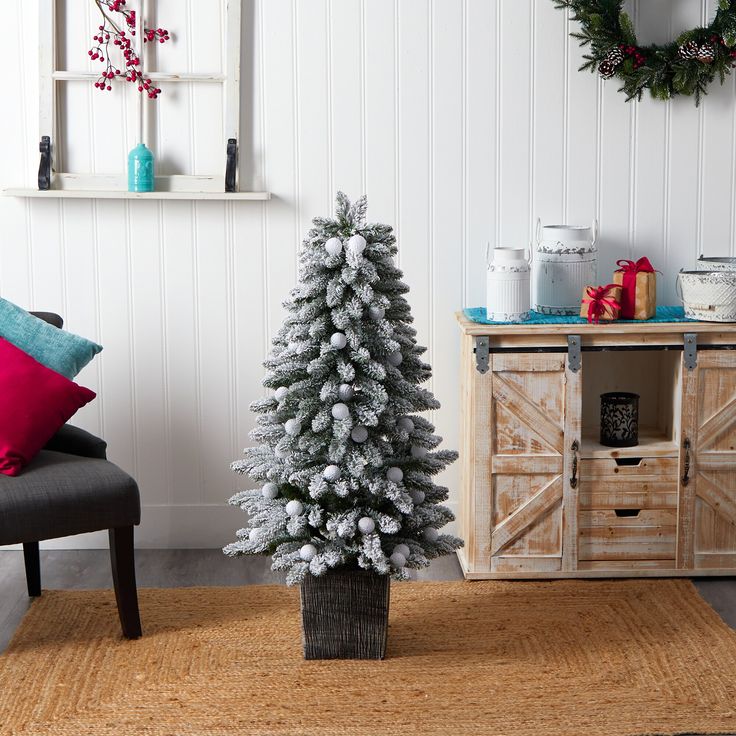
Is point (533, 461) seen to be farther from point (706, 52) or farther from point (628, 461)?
point (706, 52)

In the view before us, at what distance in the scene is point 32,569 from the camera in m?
3.01

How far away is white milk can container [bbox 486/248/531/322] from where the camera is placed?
3.10 meters

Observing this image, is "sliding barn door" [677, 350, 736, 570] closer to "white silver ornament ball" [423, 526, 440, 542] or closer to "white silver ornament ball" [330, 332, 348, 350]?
"white silver ornament ball" [423, 526, 440, 542]

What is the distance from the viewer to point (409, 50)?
10.8 ft

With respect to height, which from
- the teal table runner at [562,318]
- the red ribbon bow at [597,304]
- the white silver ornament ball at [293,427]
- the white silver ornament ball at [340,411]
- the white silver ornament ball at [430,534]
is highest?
the red ribbon bow at [597,304]

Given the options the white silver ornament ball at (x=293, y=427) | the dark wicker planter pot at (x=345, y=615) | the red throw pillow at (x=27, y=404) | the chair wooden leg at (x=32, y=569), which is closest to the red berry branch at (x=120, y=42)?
the red throw pillow at (x=27, y=404)

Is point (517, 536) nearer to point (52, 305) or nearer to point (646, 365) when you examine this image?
point (646, 365)

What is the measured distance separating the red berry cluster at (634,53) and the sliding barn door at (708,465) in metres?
0.93

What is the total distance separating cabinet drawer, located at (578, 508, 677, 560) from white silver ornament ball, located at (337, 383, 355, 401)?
103cm

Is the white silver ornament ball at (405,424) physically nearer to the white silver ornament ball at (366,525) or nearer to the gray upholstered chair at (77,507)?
the white silver ornament ball at (366,525)

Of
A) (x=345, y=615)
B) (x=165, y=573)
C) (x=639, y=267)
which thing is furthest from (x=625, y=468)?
(x=165, y=573)

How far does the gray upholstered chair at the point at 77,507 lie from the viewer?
2549mm

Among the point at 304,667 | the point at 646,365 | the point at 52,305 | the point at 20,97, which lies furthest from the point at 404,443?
the point at 20,97

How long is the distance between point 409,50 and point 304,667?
194cm
